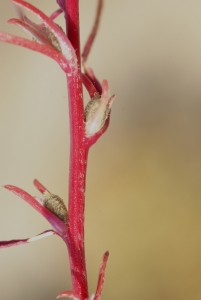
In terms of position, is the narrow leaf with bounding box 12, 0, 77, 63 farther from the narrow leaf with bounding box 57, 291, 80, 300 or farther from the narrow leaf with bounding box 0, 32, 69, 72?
the narrow leaf with bounding box 57, 291, 80, 300

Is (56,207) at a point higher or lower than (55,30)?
lower

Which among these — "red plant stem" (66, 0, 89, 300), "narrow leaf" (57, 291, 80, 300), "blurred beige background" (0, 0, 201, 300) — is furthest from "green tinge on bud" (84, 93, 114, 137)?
"blurred beige background" (0, 0, 201, 300)

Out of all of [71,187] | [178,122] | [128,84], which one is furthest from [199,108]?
[71,187]

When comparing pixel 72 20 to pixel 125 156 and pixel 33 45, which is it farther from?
pixel 125 156

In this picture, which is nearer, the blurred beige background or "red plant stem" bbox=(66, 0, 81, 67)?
"red plant stem" bbox=(66, 0, 81, 67)

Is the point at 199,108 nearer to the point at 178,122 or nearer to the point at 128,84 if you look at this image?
the point at 178,122

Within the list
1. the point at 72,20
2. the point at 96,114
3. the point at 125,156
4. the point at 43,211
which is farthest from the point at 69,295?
the point at 125,156

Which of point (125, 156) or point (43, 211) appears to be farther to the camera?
point (125, 156)
